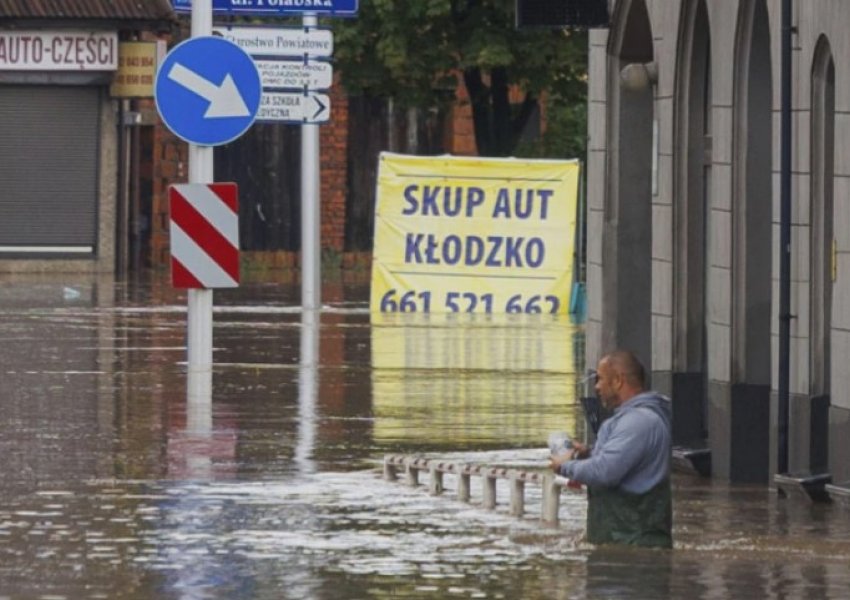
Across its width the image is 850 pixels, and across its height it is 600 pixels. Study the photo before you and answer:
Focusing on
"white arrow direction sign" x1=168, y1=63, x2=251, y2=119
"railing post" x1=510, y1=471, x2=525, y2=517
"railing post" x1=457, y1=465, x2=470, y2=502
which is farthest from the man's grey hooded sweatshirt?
"white arrow direction sign" x1=168, y1=63, x2=251, y2=119

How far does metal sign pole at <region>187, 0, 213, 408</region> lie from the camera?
64.1 feet

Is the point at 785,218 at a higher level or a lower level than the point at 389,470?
higher

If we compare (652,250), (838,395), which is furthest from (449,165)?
(838,395)

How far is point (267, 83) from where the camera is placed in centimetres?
3341

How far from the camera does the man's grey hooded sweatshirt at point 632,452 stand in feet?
39.6

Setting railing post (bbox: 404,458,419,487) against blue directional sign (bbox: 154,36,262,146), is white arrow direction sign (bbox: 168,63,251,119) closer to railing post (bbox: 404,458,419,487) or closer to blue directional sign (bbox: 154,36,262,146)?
blue directional sign (bbox: 154,36,262,146)

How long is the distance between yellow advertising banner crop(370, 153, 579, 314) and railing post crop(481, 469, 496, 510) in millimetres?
19757

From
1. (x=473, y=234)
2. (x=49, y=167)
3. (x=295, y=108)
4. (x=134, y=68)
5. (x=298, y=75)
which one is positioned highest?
(x=134, y=68)

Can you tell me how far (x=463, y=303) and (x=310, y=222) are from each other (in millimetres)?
2210

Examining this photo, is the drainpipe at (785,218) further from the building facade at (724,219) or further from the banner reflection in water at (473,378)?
the banner reflection in water at (473,378)

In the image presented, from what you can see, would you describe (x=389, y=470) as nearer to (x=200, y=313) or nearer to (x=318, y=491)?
(x=318, y=491)

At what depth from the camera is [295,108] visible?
33594 mm

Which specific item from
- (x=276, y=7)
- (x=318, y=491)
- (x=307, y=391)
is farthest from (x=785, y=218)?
(x=276, y=7)

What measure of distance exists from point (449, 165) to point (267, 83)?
7.87 ft
